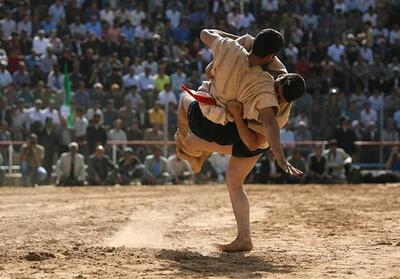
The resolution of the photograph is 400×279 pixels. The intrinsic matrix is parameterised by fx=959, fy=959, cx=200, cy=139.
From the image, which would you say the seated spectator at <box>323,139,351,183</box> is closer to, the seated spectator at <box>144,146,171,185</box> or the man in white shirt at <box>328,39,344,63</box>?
the seated spectator at <box>144,146,171,185</box>

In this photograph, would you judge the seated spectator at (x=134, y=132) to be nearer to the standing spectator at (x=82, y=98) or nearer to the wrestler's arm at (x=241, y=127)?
the standing spectator at (x=82, y=98)

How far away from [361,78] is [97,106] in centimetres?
688

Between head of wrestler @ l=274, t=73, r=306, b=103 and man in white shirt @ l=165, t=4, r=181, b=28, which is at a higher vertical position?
man in white shirt @ l=165, t=4, r=181, b=28

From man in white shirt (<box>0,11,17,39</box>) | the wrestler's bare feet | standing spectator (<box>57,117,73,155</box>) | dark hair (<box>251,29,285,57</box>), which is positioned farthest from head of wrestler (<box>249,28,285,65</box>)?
man in white shirt (<box>0,11,17,39</box>)

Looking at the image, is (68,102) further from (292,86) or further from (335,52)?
(292,86)

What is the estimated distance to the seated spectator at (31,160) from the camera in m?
18.6

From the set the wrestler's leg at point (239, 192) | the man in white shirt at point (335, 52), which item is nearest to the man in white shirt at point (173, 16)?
the man in white shirt at point (335, 52)

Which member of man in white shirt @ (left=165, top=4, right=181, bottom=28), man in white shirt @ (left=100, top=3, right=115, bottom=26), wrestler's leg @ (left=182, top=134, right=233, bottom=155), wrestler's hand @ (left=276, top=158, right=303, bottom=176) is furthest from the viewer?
man in white shirt @ (left=165, top=4, right=181, bottom=28)

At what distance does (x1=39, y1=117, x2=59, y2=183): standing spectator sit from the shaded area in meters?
11.9

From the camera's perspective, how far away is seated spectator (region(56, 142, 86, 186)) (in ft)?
60.8

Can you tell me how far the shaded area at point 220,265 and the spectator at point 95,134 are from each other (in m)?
11.9

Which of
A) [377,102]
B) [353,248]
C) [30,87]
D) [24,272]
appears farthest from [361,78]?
A: [24,272]

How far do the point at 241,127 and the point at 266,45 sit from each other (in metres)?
0.70

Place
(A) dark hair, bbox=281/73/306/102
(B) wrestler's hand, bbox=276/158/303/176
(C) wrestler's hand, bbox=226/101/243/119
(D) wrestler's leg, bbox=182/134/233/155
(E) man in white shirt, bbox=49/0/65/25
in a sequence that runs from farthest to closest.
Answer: (E) man in white shirt, bbox=49/0/65/25
(D) wrestler's leg, bbox=182/134/233/155
(C) wrestler's hand, bbox=226/101/243/119
(A) dark hair, bbox=281/73/306/102
(B) wrestler's hand, bbox=276/158/303/176
